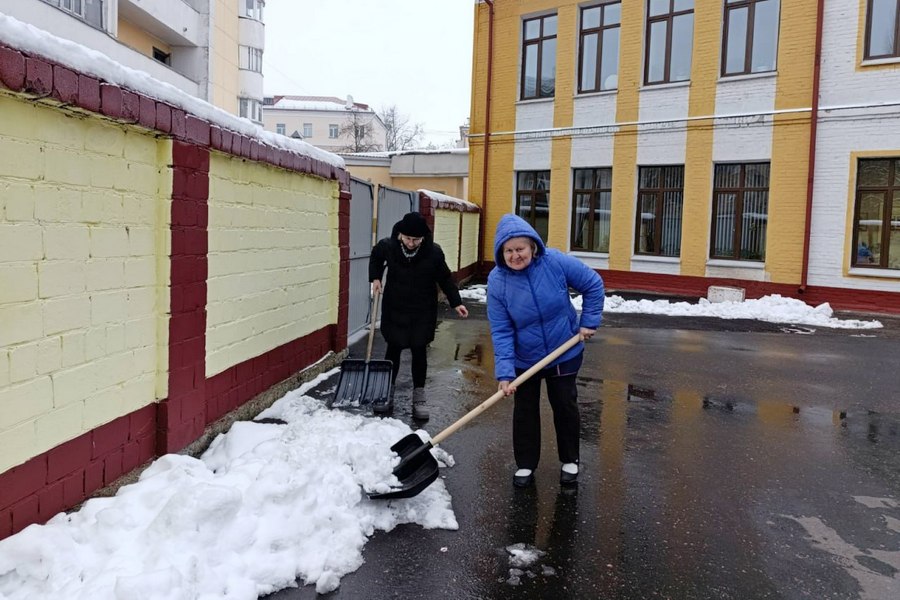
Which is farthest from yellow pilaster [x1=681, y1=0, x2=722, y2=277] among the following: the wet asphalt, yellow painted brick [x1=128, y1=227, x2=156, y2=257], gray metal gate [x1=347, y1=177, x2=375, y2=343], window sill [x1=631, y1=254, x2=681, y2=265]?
yellow painted brick [x1=128, y1=227, x2=156, y2=257]

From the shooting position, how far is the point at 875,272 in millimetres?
13133

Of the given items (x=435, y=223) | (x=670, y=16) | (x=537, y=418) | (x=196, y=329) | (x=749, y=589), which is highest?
(x=670, y=16)

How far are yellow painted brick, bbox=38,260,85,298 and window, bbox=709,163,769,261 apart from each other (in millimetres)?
13942

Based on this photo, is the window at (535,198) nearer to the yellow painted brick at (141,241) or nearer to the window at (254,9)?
the yellow painted brick at (141,241)

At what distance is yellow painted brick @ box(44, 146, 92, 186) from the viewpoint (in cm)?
300

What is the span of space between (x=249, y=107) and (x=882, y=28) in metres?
27.5

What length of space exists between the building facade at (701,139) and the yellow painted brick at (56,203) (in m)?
13.7

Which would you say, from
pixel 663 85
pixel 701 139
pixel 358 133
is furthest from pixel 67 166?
pixel 358 133

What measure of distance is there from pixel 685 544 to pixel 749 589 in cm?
47

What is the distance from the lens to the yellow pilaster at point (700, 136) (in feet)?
48.8

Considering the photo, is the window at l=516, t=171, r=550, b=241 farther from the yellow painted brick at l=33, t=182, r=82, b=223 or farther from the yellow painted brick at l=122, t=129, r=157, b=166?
the yellow painted brick at l=33, t=182, r=82, b=223

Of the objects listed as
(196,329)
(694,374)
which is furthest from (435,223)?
(196,329)

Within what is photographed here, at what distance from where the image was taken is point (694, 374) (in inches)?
306

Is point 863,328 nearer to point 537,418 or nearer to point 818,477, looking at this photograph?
point 818,477
